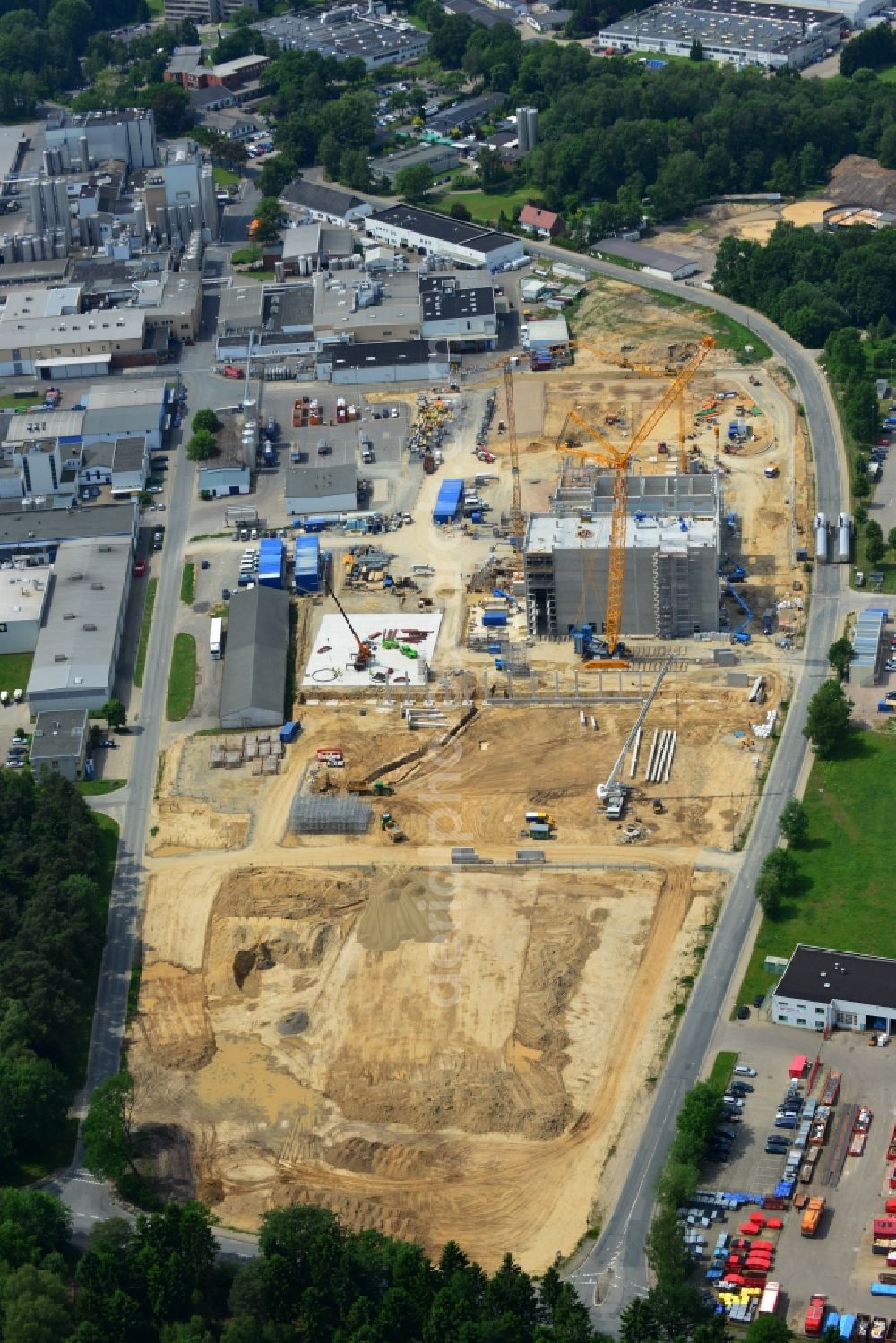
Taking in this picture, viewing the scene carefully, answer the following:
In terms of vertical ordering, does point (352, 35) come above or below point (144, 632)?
above

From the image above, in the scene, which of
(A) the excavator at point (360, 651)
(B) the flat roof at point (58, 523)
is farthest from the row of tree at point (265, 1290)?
(B) the flat roof at point (58, 523)

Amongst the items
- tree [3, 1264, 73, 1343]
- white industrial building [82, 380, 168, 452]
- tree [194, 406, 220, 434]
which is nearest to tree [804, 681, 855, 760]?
tree [3, 1264, 73, 1343]

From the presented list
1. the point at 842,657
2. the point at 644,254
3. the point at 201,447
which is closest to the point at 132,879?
the point at 842,657

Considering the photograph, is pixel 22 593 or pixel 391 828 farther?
pixel 22 593

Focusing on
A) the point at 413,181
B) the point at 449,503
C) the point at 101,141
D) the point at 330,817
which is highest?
the point at 101,141

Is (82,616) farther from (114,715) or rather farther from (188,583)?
(114,715)

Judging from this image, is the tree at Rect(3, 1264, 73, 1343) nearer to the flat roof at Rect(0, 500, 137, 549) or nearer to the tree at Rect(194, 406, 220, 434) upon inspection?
the flat roof at Rect(0, 500, 137, 549)

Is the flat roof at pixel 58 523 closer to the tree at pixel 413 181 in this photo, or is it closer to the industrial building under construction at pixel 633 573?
the industrial building under construction at pixel 633 573
